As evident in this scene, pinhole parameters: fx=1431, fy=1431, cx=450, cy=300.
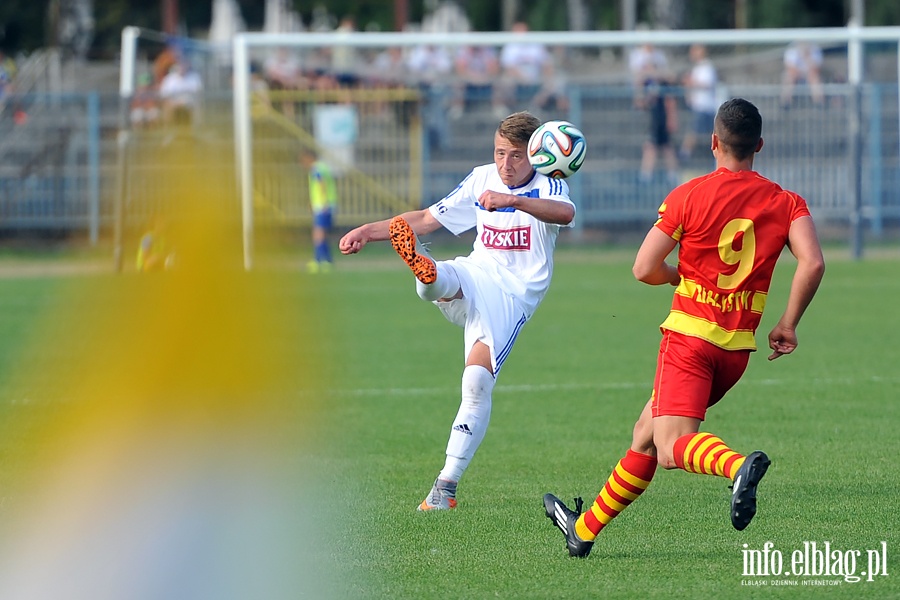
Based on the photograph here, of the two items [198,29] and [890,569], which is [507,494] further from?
[198,29]

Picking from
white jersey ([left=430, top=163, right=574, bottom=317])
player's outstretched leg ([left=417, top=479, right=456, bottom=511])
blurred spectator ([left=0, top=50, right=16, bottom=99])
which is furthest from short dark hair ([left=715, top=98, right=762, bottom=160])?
blurred spectator ([left=0, top=50, right=16, bottom=99])

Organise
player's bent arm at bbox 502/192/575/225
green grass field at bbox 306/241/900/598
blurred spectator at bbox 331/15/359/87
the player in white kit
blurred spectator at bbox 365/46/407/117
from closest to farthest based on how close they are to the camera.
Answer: green grass field at bbox 306/241/900/598, player's bent arm at bbox 502/192/575/225, the player in white kit, blurred spectator at bbox 365/46/407/117, blurred spectator at bbox 331/15/359/87

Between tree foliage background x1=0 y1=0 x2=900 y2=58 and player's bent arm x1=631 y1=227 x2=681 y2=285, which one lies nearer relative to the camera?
player's bent arm x1=631 y1=227 x2=681 y2=285

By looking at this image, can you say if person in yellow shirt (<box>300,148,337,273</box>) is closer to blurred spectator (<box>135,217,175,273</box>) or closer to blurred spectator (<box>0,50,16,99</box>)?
blurred spectator (<box>135,217,175,273</box>)

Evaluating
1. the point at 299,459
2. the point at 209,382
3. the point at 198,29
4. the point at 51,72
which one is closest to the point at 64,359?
the point at 209,382

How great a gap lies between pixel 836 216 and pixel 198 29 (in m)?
30.3

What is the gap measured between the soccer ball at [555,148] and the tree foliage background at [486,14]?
3462cm

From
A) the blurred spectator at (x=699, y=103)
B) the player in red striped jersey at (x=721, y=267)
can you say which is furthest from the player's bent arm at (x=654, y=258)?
the blurred spectator at (x=699, y=103)

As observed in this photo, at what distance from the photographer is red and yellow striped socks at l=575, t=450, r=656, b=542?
584cm

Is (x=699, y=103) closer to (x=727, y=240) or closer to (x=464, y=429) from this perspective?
(x=464, y=429)

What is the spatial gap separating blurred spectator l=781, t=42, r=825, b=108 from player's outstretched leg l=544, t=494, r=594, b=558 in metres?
20.9

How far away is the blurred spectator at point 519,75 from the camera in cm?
2864

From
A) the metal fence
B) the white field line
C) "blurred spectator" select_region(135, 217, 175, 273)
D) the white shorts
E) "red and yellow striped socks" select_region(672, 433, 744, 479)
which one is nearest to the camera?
"red and yellow striped socks" select_region(672, 433, 744, 479)

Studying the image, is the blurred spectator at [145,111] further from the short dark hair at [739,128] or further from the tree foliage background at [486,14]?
the short dark hair at [739,128]
